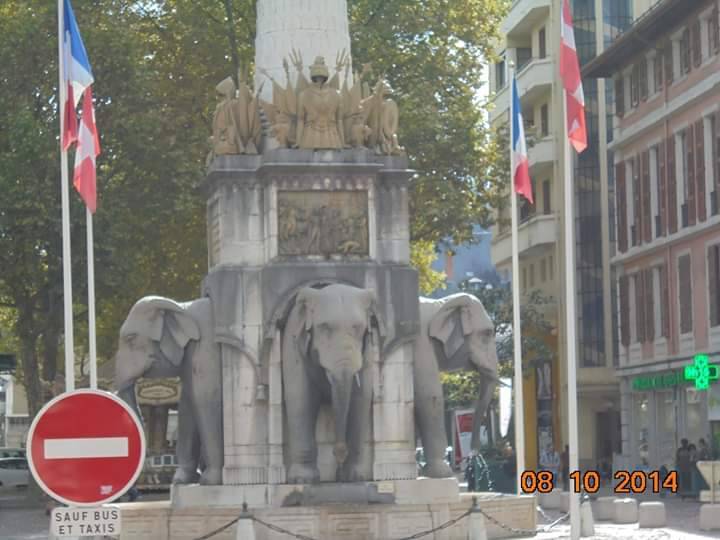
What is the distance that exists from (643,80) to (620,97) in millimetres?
2853

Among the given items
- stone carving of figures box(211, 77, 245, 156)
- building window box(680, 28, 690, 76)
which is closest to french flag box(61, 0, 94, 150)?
stone carving of figures box(211, 77, 245, 156)

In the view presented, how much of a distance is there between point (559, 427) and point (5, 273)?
28.0m

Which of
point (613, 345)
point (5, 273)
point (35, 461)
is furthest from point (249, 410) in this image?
point (613, 345)

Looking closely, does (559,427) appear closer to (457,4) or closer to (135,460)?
(457,4)

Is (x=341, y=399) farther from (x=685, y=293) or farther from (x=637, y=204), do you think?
(x=637, y=204)

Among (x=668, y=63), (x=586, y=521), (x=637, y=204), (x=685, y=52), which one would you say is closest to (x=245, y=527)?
(x=586, y=521)

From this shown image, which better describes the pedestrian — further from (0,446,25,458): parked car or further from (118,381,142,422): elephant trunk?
(0,446,25,458): parked car

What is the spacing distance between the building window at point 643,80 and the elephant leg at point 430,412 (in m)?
37.7

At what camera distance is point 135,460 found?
13180 mm

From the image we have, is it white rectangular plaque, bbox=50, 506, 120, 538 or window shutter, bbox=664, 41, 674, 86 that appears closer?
white rectangular plaque, bbox=50, 506, 120, 538

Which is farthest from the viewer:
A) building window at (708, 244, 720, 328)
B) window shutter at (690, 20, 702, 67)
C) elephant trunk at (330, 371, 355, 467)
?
window shutter at (690, 20, 702, 67)

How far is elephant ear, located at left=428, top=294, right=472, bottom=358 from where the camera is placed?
30.2m

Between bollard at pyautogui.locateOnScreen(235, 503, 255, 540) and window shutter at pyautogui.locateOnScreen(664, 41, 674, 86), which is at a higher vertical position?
window shutter at pyautogui.locateOnScreen(664, 41, 674, 86)

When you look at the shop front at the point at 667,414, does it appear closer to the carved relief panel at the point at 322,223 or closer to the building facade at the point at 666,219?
the building facade at the point at 666,219
